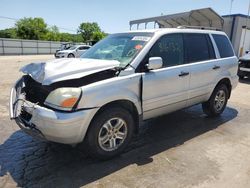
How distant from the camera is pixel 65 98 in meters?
2.98

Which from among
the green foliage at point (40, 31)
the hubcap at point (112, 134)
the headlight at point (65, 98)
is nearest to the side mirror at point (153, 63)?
the hubcap at point (112, 134)

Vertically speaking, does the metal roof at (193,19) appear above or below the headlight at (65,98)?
above

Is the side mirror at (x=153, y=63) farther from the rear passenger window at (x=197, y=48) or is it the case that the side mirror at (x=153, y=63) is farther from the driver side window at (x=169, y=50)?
the rear passenger window at (x=197, y=48)

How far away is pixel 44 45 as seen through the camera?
3625 centimetres

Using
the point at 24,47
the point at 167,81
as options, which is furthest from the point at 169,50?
the point at 24,47

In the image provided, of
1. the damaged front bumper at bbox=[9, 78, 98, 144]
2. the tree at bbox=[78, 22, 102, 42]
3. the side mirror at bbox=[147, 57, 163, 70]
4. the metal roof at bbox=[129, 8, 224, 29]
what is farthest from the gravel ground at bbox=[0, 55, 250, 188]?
the tree at bbox=[78, 22, 102, 42]

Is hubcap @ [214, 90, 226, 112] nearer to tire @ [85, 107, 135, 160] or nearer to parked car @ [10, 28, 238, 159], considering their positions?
parked car @ [10, 28, 238, 159]

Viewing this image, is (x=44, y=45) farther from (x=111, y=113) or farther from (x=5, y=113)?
(x=111, y=113)

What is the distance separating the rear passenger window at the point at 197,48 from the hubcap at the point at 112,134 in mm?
1826

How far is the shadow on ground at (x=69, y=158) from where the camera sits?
3.11 m

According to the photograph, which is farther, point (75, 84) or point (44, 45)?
point (44, 45)

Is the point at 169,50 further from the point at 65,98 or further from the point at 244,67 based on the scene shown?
the point at 244,67

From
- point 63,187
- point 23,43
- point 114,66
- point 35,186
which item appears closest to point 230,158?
point 114,66

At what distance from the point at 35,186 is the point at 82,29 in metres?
78.2
